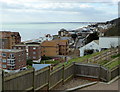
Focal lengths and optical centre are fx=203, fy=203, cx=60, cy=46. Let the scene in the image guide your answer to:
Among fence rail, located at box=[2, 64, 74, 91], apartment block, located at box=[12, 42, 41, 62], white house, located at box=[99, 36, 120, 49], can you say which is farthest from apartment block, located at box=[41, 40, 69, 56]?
fence rail, located at box=[2, 64, 74, 91]

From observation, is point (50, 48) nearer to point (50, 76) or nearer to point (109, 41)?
point (109, 41)

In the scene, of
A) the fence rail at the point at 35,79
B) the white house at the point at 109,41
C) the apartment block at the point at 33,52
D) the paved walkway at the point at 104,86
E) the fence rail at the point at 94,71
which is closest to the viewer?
the fence rail at the point at 35,79

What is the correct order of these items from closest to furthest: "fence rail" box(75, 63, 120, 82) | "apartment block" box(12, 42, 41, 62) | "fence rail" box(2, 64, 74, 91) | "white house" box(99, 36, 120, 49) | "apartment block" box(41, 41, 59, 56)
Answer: "fence rail" box(2, 64, 74, 91), "fence rail" box(75, 63, 120, 82), "white house" box(99, 36, 120, 49), "apartment block" box(12, 42, 41, 62), "apartment block" box(41, 41, 59, 56)

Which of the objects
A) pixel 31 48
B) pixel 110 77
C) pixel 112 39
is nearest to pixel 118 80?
pixel 110 77

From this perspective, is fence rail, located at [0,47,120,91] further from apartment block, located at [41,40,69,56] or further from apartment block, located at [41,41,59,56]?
apartment block, located at [41,41,59,56]

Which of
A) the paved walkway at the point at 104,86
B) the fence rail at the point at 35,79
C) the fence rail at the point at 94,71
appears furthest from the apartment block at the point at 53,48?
the fence rail at the point at 35,79

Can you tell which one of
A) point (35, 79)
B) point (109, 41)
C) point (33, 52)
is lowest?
point (33, 52)

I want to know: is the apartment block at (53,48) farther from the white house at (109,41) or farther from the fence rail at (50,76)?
the fence rail at (50,76)

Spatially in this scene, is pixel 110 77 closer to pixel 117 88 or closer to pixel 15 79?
pixel 117 88

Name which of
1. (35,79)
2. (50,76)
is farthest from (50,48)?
(35,79)

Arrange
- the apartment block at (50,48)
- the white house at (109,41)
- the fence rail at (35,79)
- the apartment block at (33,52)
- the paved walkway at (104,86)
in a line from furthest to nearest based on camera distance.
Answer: the apartment block at (50,48) → the apartment block at (33,52) → the white house at (109,41) → the paved walkway at (104,86) → the fence rail at (35,79)

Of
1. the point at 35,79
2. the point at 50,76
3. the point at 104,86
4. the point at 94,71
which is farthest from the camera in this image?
the point at 94,71

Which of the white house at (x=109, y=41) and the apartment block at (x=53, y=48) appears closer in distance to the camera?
the white house at (x=109, y=41)

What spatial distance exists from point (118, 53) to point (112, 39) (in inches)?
214
